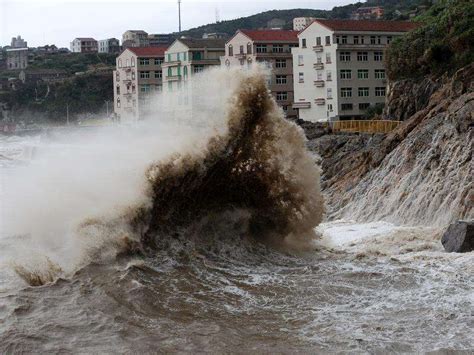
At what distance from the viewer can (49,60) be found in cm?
15775

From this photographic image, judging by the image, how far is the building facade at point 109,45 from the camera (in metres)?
177

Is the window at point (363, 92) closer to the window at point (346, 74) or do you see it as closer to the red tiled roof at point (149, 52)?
the window at point (346, 74)

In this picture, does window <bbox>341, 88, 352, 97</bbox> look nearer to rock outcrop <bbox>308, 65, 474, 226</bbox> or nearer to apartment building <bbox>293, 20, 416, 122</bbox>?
apartment building <bbox>293, 20, 416, 122</bbox>

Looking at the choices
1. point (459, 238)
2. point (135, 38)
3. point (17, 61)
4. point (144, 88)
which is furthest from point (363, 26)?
point (135, 38)

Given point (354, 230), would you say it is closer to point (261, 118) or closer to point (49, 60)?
point (261, 118)

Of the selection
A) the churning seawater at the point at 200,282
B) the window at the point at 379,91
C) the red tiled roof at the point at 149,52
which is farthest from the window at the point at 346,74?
the churning seawater at the point at 200,282

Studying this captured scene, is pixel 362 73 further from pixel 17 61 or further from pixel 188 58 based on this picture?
pixel 17 61

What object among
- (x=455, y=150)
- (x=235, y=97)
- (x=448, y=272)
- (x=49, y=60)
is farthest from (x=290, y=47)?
(x=49, y=60)

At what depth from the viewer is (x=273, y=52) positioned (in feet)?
218

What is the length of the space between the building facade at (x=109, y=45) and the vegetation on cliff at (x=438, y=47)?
14158 centimetres

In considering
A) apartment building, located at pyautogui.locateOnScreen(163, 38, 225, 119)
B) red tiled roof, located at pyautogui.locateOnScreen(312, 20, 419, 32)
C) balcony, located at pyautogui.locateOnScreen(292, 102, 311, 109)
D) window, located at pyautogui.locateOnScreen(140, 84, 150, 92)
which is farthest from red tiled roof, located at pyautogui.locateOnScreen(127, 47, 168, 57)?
red tiled roof, located at pyautogui.locateOnScreen(312, 20, 419, 32)

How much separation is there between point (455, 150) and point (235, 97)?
7486 millimetres

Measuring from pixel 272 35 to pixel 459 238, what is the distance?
53051 mm

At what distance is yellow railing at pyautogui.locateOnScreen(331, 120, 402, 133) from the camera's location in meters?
36.1
